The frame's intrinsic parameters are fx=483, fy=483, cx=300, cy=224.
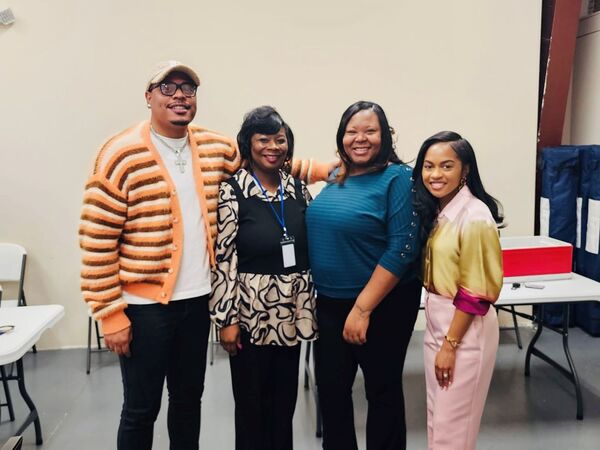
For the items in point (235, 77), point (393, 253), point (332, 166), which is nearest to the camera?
point (393, 253)

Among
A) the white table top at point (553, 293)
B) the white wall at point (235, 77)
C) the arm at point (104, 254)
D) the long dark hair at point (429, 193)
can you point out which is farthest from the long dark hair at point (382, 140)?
the white wall at point (235, 77)

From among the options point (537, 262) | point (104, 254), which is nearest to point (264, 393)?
point (104, 254)

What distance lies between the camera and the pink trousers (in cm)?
159

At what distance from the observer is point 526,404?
8.86 feet

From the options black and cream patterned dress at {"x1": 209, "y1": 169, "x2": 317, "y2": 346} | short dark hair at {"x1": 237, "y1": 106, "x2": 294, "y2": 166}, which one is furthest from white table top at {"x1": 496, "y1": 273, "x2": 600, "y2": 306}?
short dark hair at {"x1": 237, "y1": 106, "x2": 294, "y2": 166}

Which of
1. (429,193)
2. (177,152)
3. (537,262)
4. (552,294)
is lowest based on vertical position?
(552,294)

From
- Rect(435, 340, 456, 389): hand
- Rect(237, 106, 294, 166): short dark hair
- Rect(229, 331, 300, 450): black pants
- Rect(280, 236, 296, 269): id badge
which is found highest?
Rect(237, 106, 294, 166): short dark hair

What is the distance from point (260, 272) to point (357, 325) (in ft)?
1.25

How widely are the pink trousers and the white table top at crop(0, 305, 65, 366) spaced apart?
1593mm

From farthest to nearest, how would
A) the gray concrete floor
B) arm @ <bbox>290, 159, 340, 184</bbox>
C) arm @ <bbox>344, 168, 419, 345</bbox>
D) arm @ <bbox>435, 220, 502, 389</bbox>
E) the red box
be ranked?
the red box → the gray concrete floor → arm @ <bbox>290, 159, 340, 184</bbox> → arm @ <bbox>344, 168, 419, 345</bbox> → arm @ <bbox>435, 220, 502, 389</bbox>

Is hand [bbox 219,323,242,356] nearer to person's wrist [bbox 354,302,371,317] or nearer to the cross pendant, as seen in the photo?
person's wrist [bbox 354,302,371,317]

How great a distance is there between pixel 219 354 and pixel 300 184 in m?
2.06

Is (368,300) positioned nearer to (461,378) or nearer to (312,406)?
(461,378)

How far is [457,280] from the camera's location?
1579 mm
